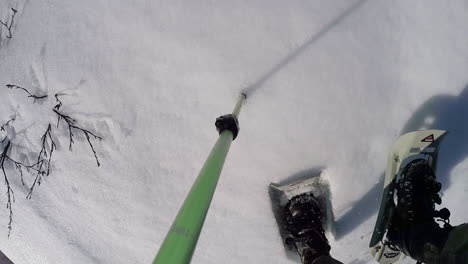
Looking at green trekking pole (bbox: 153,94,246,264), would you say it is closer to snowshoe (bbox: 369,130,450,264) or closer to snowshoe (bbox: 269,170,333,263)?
snowshoe (bbox: 269,170,333,263)

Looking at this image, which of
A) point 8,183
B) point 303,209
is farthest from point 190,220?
point 8,183

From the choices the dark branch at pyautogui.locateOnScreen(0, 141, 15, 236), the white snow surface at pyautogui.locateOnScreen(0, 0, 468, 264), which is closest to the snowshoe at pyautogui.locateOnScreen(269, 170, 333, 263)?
the white snow surface at pyautogui.locateOnScreen(0, 0, 468, 264)

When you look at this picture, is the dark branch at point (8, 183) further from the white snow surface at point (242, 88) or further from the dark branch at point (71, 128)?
the dark branch at point (71, 128)

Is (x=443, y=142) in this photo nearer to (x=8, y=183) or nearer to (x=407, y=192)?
(x=407, y=192)

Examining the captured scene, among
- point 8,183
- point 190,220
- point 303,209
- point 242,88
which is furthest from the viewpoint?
point 8,183

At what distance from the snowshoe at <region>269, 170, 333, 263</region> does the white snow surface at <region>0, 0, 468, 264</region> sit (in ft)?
0.31

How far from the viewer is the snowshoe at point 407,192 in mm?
2359

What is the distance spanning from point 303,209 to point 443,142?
4.26 feet

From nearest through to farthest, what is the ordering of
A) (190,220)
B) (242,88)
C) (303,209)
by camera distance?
(190,220) → (242,88) → (303,209)

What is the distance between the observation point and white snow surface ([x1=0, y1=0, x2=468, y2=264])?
86.4 inches

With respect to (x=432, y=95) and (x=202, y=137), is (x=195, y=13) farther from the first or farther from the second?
(x=432, y=95)

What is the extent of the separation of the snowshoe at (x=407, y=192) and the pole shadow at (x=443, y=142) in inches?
3.6

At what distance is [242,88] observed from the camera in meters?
2.27

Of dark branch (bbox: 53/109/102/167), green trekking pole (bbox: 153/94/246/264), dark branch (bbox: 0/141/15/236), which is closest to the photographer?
green trekking pole (bbox: 153/94/246/264)
